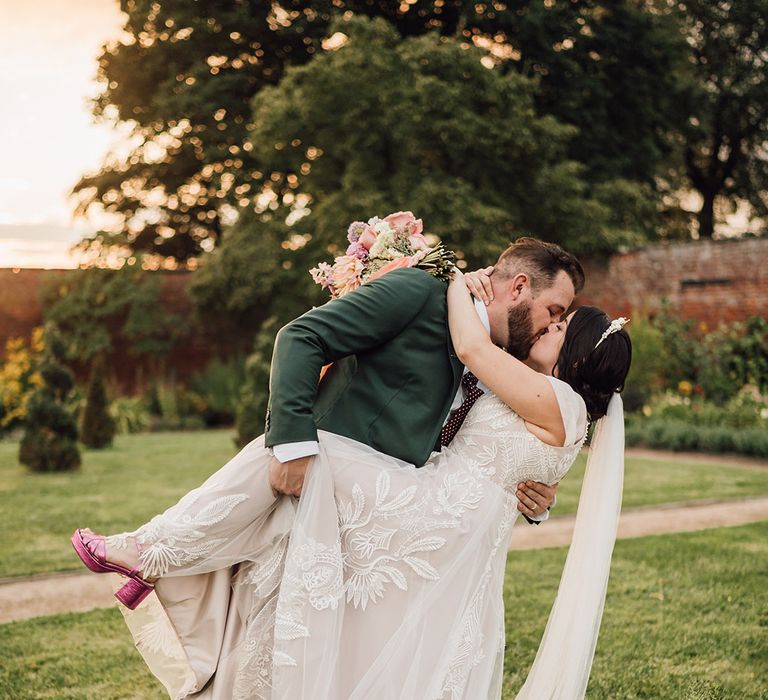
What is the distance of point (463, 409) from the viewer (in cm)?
286

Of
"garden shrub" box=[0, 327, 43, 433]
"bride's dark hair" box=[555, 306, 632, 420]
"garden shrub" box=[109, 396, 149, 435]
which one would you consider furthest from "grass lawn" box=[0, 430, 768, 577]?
"bride's dark hair" box=[555, 306, 632, 420]

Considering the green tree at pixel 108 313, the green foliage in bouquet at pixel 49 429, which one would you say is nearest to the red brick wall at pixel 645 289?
the green tree at pixel 108 313

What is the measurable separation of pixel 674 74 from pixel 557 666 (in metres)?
21.1

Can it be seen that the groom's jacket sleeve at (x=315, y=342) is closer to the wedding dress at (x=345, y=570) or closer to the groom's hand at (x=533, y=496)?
the wedding dress at (x=345, y=570)

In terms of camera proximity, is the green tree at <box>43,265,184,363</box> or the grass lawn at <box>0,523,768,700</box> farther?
the green tree at <box>43,265,184,363</box>

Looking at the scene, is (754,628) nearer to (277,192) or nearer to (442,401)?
(442,401)

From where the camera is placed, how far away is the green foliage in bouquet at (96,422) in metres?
13.4

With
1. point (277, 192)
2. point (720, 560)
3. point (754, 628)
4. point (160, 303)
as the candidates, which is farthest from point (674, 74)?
point (754, 628)

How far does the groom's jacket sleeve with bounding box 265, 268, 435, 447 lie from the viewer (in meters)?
2.46

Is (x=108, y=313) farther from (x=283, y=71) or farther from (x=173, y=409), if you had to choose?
(x=283, y=71)

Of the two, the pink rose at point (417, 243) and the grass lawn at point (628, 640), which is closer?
the pink rose at point (417, 243)

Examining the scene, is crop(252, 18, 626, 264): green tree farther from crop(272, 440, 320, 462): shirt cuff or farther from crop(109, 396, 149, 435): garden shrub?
crop(272, 440, 320, 462): shirt cuff

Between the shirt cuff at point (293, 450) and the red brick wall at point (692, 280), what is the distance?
14.5 meters

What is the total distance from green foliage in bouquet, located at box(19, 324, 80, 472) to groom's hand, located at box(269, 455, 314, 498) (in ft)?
29.4
